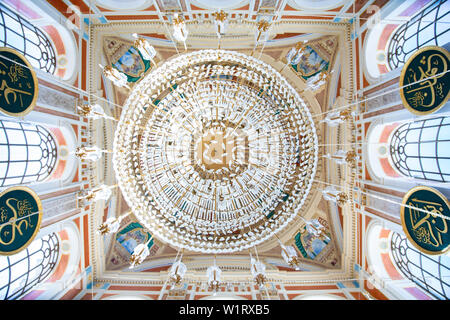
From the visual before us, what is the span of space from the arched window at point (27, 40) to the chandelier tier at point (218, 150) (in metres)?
4.02

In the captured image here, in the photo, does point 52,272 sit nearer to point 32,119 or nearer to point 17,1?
point 32,119

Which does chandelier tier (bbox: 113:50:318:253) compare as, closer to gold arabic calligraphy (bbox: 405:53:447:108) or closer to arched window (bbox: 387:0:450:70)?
gold arabic calligraphy (bbox: 405:53:447:108)

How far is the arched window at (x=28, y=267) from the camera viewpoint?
22.4ft

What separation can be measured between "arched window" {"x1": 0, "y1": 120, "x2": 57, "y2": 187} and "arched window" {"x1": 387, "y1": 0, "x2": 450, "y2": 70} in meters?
11.9

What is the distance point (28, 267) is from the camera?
751 cm

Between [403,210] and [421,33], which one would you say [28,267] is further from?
[421,33]

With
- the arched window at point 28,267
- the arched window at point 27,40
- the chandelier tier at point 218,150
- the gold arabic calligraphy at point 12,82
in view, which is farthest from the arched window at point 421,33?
the arched window at point 28,267

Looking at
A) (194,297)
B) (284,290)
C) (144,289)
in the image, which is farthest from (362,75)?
(144,289)

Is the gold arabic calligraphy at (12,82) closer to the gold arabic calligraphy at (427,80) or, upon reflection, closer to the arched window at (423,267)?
the gold arabic calligraphy at (427,80)

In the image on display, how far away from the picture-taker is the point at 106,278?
368 inches

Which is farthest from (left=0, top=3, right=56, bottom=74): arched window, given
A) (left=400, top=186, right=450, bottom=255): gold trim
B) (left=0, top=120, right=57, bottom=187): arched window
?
(left=400, top=186, right=450, bottom=255): gold trim

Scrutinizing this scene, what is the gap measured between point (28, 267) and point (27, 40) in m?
7.10

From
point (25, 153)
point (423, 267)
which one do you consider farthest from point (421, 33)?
point (25, 153)
